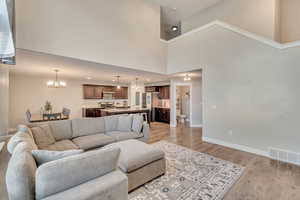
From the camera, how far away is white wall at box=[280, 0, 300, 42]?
171 inches

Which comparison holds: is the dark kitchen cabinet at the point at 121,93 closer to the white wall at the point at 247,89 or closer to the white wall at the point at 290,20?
the white wall at the point at 247,89

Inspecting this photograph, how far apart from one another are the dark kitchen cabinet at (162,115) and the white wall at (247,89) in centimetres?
319

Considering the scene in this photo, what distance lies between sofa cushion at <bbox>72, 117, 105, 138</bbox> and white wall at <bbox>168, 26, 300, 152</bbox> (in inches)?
137

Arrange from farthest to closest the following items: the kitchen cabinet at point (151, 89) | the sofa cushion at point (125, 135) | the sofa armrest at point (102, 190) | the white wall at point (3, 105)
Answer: the kitchen cabinet at point (151, 89) → the sofa cushion at point (125, 135) → the white wall at point (3, 105) → the sofa armrest at point (102, 190)

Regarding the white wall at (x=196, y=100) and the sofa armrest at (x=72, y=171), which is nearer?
the sofa armrest at (x=72, y=171)

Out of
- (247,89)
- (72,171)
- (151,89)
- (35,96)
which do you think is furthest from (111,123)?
(151,89)

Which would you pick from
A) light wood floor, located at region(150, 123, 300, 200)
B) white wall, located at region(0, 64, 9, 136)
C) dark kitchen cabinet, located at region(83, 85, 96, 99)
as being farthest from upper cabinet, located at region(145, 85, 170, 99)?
white wall, located at region(0, 64, 9, 136)

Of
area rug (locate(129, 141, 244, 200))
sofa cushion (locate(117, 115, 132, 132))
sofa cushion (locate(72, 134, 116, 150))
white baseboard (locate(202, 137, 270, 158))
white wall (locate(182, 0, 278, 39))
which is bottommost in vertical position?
area rug (locate(129, 141, 244, 200))

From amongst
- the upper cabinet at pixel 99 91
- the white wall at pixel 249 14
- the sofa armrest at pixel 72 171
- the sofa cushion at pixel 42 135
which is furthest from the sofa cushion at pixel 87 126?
the white wall at pixel 249 14

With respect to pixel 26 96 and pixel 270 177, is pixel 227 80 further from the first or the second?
pixel 26 96

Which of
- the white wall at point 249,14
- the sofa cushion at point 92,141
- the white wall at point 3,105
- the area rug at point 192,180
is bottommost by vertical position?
the area rug at point 192,180

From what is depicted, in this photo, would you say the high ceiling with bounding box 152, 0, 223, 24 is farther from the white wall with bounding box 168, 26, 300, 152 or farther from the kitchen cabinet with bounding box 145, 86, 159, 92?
the kitchen cabinet with bounding box 145, 86, 159, 92

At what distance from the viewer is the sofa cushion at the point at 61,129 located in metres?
3.19

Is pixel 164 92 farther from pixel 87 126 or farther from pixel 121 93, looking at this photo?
pixel 87 126
